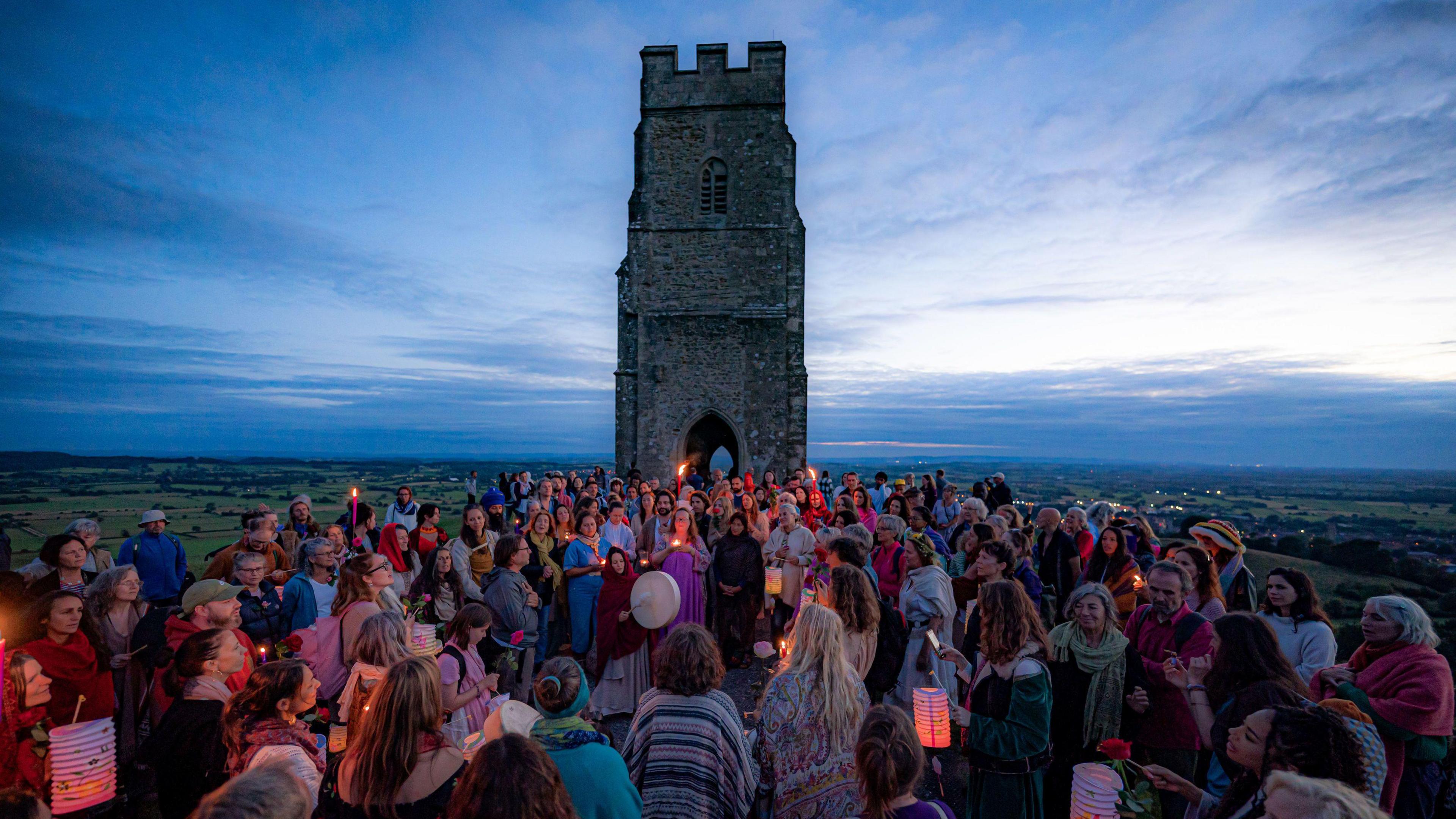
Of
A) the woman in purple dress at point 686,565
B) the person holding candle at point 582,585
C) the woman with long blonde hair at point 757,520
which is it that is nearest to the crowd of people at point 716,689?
the person holding candle at point 582,585

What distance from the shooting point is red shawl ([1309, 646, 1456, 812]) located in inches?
115

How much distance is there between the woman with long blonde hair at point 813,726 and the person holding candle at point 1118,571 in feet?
11.5

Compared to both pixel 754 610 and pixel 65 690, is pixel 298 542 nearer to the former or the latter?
pixel 65 690

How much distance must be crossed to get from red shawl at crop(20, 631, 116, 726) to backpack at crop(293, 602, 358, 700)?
1.01m

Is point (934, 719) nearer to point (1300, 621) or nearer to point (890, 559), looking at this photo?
point (1300, 621)

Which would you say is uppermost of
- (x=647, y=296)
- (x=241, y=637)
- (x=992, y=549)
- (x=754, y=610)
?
(x=647, y=296)

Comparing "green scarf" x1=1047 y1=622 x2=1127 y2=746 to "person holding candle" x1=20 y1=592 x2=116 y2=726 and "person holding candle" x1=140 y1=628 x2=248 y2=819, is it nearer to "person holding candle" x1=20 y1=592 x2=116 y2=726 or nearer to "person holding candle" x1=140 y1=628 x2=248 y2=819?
"person holding candle" x1=140 y1=628 x2=248 y2=819

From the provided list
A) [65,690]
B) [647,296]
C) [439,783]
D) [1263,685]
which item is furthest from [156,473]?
[1263,685]

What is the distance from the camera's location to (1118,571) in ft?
18.5

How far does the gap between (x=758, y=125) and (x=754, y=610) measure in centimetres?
1535

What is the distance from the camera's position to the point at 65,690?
3.73 meters

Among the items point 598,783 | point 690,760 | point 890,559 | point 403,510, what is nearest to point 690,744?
point 690,760

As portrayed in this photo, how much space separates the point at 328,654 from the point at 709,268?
15.7 meters

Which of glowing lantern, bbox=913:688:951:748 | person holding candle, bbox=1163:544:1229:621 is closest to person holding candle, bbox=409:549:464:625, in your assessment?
glowing lantern, bbox=913:688:951:748
